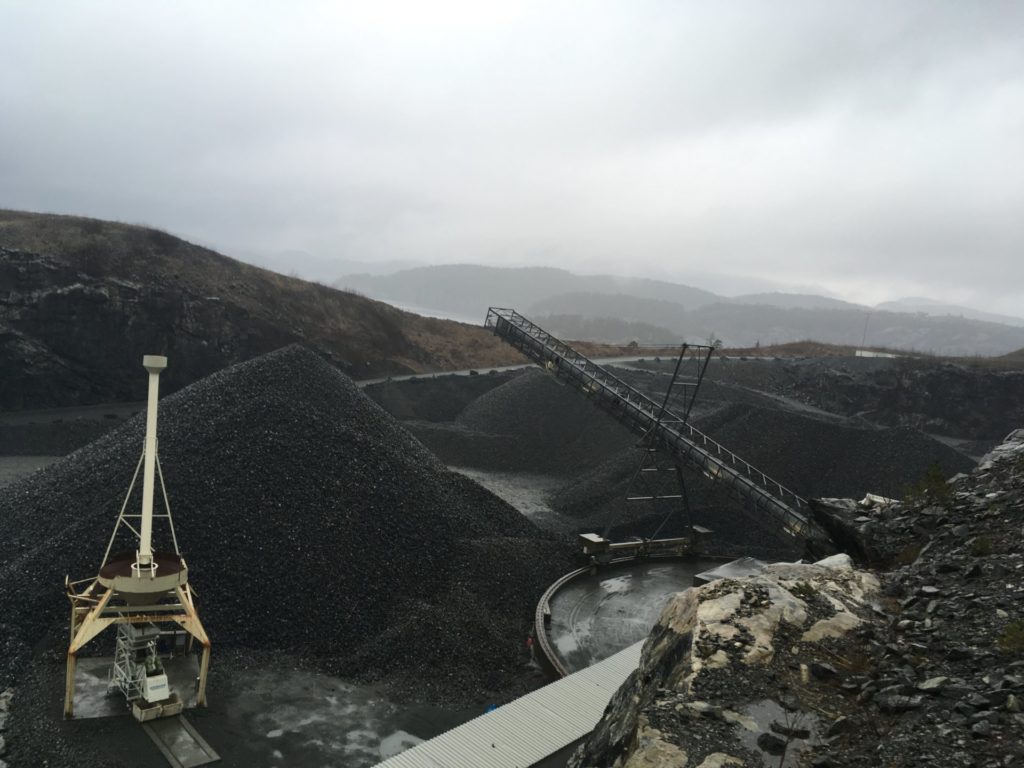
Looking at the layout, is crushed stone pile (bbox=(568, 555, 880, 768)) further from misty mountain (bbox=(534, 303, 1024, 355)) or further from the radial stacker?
misty mountain (bbox=(534, 303, 1024, 355))

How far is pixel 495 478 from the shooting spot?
97.6ft

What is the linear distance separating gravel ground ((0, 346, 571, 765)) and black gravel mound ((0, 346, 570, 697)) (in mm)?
36

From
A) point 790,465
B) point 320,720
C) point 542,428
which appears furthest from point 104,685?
point 542,428

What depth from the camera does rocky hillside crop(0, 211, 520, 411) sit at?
34906 millimetres

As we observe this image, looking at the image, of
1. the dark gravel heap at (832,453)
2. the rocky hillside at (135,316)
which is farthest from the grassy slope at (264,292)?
the dark gravel heap at (832,453)

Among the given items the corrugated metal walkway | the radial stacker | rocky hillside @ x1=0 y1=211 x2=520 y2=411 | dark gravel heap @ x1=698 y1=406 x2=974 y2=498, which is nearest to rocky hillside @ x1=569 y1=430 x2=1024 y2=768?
the corrugated metal walkway

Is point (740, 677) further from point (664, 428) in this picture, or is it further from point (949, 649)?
point (664, 428)

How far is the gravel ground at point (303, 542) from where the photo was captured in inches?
507

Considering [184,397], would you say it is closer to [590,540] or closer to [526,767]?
[590,540]

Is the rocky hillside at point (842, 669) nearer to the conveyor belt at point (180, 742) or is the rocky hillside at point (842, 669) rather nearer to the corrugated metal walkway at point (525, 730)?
the corrugated metal walkway at point (525, 730)

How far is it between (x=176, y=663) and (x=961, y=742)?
12229 mm

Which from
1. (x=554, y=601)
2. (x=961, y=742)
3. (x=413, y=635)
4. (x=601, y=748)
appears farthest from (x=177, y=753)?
(x=961, y=742)

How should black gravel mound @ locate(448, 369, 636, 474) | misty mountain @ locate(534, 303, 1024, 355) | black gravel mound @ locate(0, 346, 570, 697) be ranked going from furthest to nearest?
misty mountain @ locate(534, 303, 1024, 355) < black gravel mound @ locate(448, 369, 636, 474) < black gravel mound @ locate(0, 346, 570, 697)

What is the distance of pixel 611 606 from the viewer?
53.3 ft
